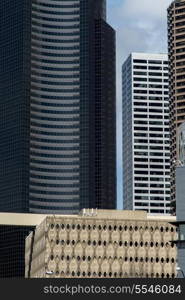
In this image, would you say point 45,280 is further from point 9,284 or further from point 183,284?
point 183,284

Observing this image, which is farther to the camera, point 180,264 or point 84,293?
point 180,264

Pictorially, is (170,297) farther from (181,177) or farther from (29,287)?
(181,177)

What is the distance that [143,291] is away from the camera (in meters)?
39.3

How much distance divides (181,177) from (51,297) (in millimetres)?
71322

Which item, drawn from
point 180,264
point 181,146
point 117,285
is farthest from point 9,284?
point 181,146

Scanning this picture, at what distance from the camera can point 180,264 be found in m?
103

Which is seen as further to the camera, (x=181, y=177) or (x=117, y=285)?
(x=181, y=177)

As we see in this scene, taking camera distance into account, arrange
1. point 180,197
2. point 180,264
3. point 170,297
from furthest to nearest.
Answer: point 180,197 → point 180,264 → point 170,297

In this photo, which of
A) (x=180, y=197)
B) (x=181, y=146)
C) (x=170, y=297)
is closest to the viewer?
(x=170, y=297)

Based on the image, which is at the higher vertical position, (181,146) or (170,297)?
(181,146)

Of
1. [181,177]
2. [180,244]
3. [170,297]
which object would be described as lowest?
[170,297]

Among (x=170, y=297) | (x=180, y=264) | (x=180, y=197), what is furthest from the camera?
(x=180, y=197)

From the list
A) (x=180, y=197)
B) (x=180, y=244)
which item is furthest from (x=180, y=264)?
(x=180, y=197)

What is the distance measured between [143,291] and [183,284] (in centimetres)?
182
